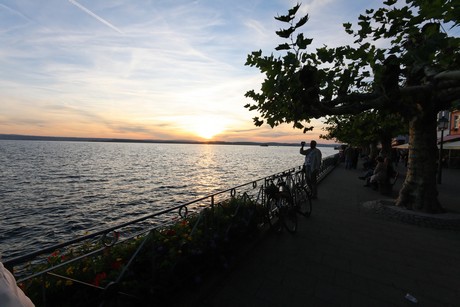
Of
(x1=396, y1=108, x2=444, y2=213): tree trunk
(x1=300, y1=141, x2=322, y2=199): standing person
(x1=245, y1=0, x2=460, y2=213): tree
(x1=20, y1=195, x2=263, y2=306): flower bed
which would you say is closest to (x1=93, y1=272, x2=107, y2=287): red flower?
(x1=20, y1=195, x2=263, y2=306): flower bed

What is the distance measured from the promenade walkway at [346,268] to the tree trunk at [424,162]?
85cm

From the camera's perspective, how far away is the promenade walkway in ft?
13.5

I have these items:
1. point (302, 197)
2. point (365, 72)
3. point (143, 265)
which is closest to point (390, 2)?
point (365, 72)

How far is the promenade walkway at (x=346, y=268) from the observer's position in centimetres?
410

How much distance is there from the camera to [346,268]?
16.7 ft

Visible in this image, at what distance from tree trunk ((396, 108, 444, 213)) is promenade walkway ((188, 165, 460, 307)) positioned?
85 centimetres

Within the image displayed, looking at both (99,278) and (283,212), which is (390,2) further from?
(99,278)

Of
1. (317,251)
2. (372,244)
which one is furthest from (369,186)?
(317,251)

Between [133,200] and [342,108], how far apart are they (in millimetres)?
20499

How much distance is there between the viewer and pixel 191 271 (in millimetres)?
4191

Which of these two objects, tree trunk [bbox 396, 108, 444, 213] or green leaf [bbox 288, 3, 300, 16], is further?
tree trunk [bbox 396, 108, 444, 213]

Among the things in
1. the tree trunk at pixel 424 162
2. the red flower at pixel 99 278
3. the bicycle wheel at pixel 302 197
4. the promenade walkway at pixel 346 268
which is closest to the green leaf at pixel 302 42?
the promenade walkway at pixel 346 268

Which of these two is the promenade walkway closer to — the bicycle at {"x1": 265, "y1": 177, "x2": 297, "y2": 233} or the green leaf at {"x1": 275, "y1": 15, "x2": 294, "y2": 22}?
the bicycle at {"x1": 265, "y1": 177, "x2": 297, "y2": 233}

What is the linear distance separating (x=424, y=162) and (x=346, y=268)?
586 cm
